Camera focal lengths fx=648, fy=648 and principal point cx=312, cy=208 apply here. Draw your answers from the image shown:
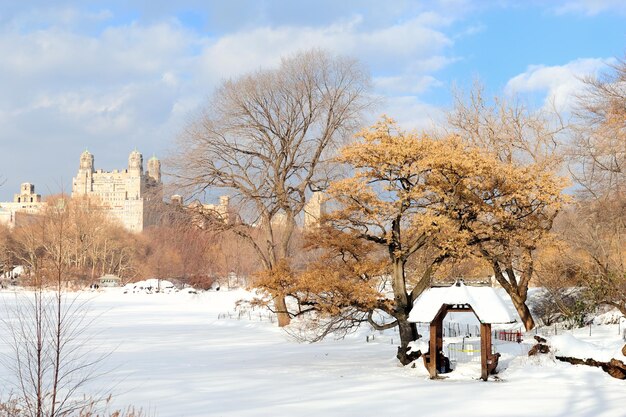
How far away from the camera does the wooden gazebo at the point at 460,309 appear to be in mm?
17078

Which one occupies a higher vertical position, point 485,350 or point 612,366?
point 485,350

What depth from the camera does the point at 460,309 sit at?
59.3ft

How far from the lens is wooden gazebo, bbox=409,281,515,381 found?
17078mm

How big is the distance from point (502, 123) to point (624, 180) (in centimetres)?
627

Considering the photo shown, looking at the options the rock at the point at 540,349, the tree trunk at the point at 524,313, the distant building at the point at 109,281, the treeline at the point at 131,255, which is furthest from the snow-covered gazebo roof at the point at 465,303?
the distant building at the point at 109,281

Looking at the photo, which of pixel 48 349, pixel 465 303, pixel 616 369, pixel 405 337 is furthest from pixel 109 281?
pixel 48 349

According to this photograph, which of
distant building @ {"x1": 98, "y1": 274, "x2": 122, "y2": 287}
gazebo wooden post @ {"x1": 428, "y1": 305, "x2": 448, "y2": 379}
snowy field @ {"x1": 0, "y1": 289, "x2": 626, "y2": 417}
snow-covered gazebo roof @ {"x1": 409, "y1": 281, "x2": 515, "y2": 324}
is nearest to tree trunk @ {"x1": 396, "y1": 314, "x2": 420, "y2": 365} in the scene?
snowy field @ {"x1": 0, "y1": 289, "x2": 626, "y2": 417}

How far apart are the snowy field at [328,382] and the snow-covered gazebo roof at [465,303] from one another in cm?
165

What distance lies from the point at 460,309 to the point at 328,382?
14.3ft

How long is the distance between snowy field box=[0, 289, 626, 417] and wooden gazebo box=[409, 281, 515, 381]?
50cm

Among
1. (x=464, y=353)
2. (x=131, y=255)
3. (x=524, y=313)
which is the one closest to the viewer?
(x=464, y=353)

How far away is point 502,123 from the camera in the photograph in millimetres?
29438

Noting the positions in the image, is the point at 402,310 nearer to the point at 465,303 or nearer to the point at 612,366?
the point at 465,303

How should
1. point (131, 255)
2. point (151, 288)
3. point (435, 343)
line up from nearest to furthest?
point (435, 343)
point (151, 288)
point (131, 255)
